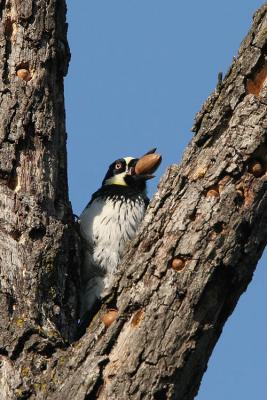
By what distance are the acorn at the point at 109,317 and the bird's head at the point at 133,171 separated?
279 cm

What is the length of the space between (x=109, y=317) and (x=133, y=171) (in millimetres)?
3586

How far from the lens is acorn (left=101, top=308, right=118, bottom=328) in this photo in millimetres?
4320

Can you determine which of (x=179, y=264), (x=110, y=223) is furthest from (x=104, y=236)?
(x=179, y=264)

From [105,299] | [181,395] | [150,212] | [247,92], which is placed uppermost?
[247,92]

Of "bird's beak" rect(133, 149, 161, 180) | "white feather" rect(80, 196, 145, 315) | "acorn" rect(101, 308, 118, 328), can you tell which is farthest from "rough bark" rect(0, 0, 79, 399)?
"bird's beak" rect(133, 149, 161, 180)

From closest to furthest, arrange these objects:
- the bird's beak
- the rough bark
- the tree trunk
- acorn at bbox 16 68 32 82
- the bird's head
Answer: the tree trunk → the rough bark → acorn at bbox 16 68 32 82 → the bird's beak → the bird's head

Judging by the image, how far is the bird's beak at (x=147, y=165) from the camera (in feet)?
23.3

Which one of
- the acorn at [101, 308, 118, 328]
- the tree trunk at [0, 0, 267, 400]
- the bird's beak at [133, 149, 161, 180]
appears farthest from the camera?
the bird's beak at [133, 149, 161, 180]

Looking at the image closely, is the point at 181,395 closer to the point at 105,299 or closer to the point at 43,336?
the point at 105,299

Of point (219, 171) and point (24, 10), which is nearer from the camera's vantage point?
point (219, 171)

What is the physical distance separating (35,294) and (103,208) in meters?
2.18

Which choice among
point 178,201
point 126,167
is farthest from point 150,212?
point 126,167

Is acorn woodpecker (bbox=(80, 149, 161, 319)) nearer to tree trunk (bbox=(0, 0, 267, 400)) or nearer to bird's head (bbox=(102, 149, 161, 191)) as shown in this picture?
bird's head (bbox=(102, 149, 161, 191))

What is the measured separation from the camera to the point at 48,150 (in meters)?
5.68
